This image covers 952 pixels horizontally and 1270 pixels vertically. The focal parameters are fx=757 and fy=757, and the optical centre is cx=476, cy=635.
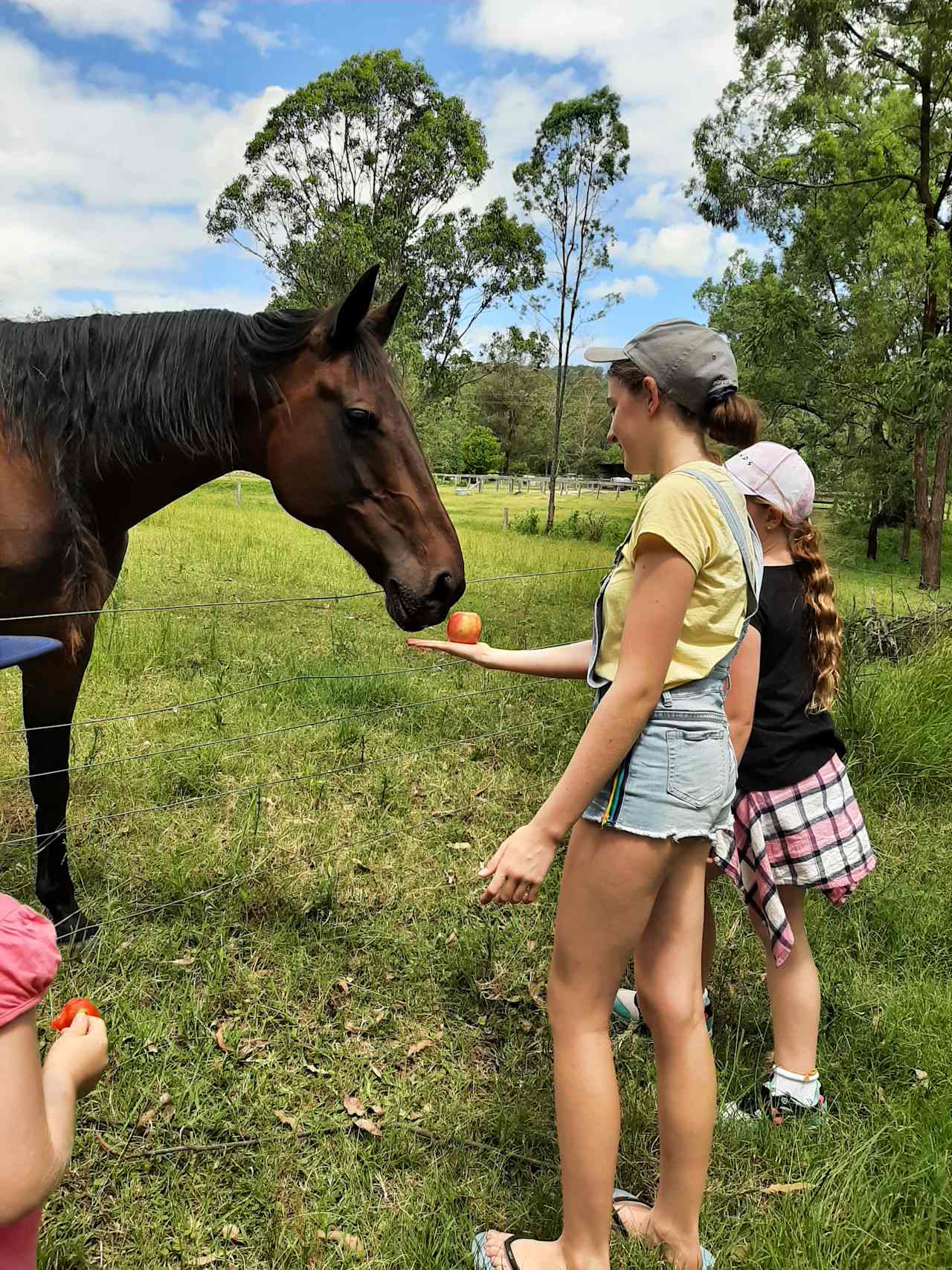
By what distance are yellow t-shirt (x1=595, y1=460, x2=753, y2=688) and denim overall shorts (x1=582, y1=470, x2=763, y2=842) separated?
0.03 meters

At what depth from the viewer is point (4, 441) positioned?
7.28ft

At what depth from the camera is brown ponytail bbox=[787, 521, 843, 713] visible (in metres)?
2.14

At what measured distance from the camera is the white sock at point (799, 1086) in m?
2.12

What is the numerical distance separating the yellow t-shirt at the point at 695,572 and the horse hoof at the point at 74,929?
2.19m

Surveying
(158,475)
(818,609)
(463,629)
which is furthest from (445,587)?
(818,609)

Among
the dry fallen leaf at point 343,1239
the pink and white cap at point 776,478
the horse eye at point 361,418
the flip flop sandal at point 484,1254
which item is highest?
the horse eye at point 361,418

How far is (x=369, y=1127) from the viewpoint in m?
2.06

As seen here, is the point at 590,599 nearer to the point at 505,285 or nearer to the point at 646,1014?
the point at 646,1014

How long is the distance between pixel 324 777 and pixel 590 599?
554 centimetres

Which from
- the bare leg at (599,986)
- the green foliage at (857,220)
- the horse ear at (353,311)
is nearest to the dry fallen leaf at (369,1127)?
the bare leg at (599,986)

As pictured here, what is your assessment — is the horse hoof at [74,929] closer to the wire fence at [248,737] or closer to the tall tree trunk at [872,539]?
the wire fence at [248,737]

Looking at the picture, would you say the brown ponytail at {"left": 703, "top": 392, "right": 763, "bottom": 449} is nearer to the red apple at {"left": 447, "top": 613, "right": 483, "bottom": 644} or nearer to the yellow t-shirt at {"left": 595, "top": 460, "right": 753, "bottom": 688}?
the yellow t-shirt at {"left": 595, "top": 460, "right": 753, "bottom": 688}

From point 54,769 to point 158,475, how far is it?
107cm

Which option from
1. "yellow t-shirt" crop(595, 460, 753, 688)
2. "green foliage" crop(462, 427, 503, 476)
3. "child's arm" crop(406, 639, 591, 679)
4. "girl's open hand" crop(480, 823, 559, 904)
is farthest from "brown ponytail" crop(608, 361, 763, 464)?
"green foliage" crop(462, 427, 503, 476)
